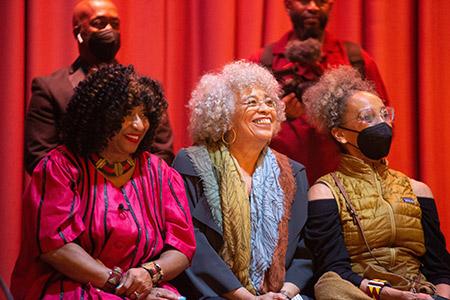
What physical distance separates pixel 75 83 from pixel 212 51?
46.8 inches

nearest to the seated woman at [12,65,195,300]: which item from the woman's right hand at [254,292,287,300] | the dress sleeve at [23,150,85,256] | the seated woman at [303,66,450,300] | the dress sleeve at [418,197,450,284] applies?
the dress sleeve at [23,150,85,256]

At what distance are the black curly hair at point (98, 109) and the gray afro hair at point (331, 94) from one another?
1235 mm

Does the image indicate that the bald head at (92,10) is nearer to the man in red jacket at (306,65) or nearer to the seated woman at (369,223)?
the man in red jacket at (306,65)

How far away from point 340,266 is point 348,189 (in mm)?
414

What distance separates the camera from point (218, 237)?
2820 millimetres

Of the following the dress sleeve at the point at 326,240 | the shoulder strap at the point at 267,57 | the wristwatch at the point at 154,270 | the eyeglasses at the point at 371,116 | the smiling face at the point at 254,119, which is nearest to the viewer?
the wristwatch at the point at 154,270

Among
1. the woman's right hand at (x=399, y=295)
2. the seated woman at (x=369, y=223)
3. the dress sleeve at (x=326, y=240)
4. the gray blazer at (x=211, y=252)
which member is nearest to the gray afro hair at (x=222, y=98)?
the gray blazer at (x=211, y=252)

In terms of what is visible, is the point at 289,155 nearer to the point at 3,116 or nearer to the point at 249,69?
the point at 249,69

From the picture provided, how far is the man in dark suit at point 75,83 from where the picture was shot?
294cm

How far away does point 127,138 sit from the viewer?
2430mm

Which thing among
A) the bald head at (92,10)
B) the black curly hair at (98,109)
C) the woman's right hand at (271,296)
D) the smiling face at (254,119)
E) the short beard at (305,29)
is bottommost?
the woman's right hand at (271,296)

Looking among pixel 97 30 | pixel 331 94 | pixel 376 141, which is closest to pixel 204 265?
pixel 376 141

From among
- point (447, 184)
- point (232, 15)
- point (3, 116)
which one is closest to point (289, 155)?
point (232, 15)

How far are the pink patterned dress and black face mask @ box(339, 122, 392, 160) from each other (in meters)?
1.11
